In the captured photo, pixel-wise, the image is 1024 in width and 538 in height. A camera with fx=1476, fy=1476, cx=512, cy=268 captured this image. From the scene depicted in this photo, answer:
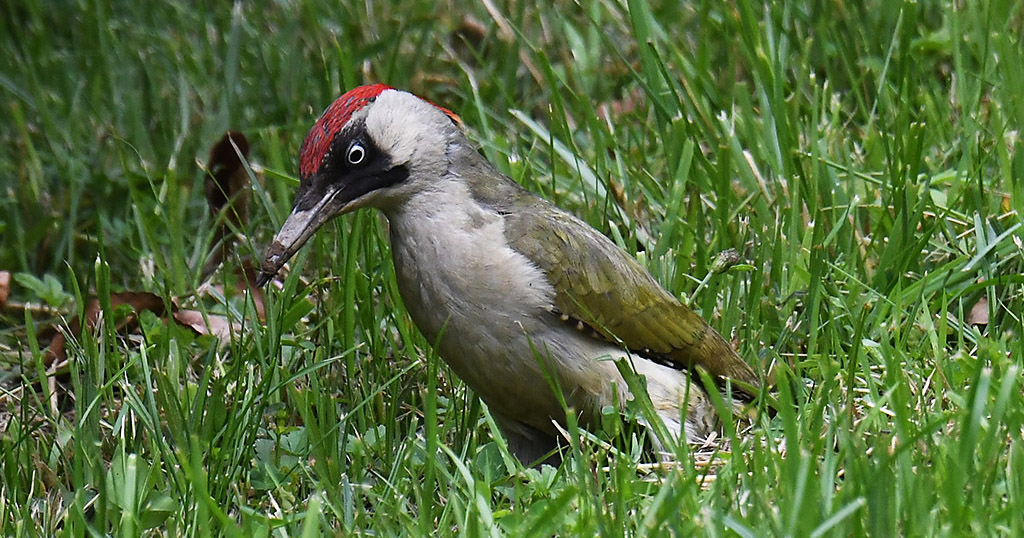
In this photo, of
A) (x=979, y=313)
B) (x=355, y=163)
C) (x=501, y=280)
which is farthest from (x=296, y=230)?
(x=979, y=313)

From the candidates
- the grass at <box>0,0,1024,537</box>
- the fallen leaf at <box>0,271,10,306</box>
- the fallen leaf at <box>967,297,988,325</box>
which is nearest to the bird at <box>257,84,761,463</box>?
the grass at <box>0,0,1024,537</box>

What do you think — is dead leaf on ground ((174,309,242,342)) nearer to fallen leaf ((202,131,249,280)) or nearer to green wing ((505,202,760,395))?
fallen leaf ((202,131,249,280))

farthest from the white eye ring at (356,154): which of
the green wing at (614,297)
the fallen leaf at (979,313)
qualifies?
the fallen leaf at (979,313)

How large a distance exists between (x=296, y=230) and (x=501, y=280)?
530mm

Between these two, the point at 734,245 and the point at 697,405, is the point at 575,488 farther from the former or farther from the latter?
the point at 734,245

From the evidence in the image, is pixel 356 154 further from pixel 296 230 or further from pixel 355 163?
pixel 296 230

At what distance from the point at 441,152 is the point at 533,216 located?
30 cm

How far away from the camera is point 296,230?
12.0 ft

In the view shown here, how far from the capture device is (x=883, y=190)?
438 cm

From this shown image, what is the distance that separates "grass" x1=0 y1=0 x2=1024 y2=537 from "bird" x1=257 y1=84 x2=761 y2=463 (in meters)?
0.19

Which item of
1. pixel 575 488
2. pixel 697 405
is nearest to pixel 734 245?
pixel 697 405

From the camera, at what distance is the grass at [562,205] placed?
3.03 m

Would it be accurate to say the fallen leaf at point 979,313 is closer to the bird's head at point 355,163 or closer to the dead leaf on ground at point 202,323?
the bird's head at point 355,163

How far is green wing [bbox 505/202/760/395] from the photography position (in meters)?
3.85
